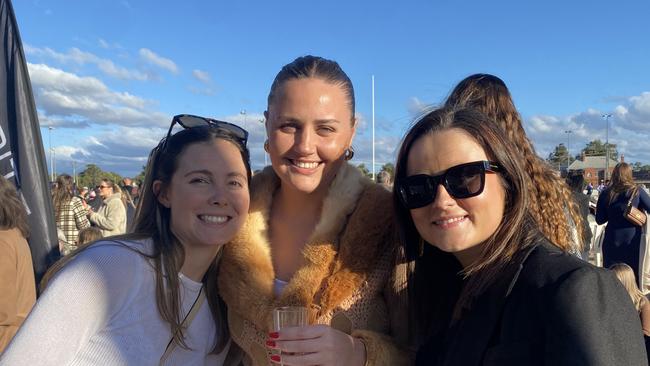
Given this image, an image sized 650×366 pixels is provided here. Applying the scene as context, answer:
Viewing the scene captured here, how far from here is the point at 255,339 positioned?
2133 mm

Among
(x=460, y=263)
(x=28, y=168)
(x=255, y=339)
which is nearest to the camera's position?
(x=460, y=263)

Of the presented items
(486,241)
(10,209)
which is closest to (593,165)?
(10,209)

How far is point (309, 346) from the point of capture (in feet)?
5.56

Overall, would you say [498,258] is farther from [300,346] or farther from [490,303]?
[300,346]

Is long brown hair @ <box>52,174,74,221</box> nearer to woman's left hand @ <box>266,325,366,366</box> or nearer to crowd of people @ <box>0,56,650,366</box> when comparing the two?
crowd of people @ <box>0,56,650,366</box>

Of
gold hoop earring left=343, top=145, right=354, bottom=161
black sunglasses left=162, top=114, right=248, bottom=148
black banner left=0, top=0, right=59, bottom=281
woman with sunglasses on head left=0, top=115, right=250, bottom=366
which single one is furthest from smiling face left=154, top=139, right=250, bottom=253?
black banner left=0, top=0, right=59, bottom=281

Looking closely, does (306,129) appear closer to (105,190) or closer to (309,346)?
(309,346)

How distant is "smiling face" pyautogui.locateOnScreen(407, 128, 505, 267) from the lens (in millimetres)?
1650

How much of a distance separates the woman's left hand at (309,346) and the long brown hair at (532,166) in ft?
2.83

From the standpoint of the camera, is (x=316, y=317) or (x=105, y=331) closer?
(x=105, y=331)

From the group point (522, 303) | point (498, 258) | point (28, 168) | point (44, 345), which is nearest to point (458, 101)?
point (498, 258)

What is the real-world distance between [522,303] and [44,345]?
4.98 feet

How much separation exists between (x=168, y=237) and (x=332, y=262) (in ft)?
2.29

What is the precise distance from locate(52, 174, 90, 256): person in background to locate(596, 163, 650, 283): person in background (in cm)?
782
